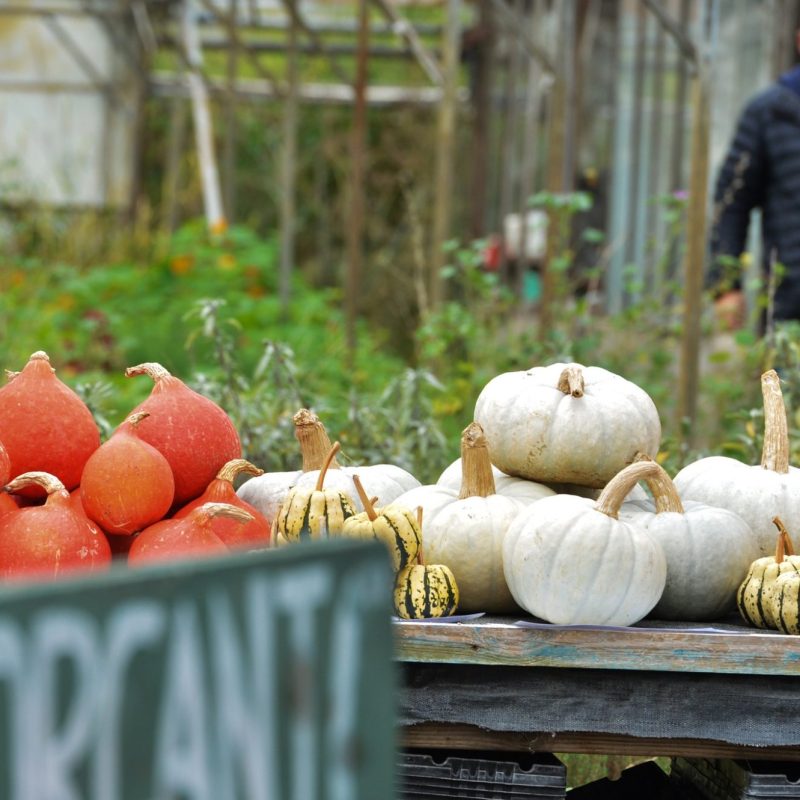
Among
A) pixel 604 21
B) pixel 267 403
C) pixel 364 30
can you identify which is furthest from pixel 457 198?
pixel 267 403

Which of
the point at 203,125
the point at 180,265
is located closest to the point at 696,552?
the point at 180,265

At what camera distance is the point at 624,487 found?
91.7 inches

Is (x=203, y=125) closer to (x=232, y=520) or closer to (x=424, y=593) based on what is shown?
(x=232, y=520)

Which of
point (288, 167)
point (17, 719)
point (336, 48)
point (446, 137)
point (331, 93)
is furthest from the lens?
point (331, 93)

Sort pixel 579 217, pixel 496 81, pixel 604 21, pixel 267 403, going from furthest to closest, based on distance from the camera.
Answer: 1. pixel 496 81
2. pixel 579 217
3. pixel 604 21
4. pixel 267 403

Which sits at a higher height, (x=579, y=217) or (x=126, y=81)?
(x=126, y=81)

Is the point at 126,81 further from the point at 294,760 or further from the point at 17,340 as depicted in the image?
the point at 294,760

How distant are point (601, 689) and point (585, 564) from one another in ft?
0.63

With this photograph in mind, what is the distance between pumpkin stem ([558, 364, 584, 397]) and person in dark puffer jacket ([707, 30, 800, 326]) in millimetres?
2830

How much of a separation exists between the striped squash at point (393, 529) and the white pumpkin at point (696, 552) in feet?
1.19

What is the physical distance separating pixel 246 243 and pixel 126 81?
4745 mm

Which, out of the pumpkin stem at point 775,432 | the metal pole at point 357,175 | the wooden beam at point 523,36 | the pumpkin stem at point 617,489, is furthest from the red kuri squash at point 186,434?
the wooden beam at point 523,36

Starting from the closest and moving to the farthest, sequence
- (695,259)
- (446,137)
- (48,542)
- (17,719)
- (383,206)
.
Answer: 1. (17,719)
2. (48,542)
3. (695,259)
4. (446,137)
5. (383,206)

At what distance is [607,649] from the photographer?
84.8 inches
